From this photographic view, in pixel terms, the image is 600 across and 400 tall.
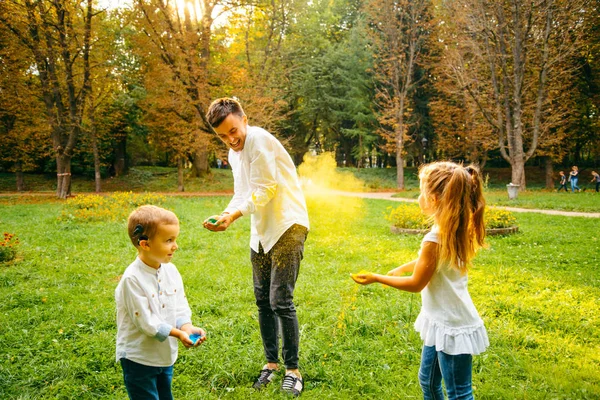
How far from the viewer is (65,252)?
7914 mm

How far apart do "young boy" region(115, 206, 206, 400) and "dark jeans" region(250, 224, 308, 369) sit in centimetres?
86

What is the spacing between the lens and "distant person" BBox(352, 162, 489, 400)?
7.24 feet

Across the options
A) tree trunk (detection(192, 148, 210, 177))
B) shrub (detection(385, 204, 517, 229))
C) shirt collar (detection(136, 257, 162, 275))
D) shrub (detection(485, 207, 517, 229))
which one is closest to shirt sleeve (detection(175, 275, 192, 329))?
shirt collar (detection(136, 257, 162, 275))

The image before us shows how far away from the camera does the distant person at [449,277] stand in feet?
7.24

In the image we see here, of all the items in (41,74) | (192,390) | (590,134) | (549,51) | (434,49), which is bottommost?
(192,390)

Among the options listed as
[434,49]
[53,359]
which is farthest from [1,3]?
[434,49]

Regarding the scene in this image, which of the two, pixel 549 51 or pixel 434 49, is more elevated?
pixel 434 49

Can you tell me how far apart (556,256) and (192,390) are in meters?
6.59

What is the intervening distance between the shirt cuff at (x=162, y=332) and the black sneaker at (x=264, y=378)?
1.34 meters

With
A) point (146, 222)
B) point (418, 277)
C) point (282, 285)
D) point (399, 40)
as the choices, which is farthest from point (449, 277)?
point (399, 40)

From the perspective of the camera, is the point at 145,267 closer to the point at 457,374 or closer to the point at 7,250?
the point at 457,374

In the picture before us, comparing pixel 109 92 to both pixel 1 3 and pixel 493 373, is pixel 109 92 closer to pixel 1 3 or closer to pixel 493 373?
pixel 1 3

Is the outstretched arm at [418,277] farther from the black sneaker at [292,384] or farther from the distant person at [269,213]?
the black sneaker at [292,384]

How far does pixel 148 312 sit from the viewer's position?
2.06m
